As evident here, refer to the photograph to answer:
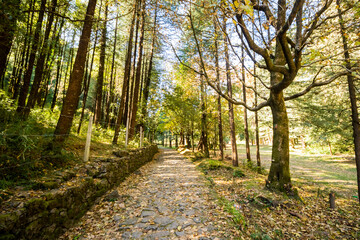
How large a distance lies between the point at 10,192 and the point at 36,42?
5.09 m

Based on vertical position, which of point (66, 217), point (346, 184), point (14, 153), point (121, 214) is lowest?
point (346, 184)

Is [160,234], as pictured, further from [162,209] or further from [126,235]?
[162,209]

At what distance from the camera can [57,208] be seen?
267 centimetres

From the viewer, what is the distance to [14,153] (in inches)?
117

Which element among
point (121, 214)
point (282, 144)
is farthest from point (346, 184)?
point (121, 214)

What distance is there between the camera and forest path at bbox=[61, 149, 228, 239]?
9.28 feet

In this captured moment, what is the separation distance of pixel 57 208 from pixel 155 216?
1.82m

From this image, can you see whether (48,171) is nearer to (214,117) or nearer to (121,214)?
(121,214)

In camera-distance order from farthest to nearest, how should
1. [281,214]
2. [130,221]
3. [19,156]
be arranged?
[281,214], [130,221], [19,156]

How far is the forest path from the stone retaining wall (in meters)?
0.22

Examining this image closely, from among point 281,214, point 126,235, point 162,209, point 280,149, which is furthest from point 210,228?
point 280,149

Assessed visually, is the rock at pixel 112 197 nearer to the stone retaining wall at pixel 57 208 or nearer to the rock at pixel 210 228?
the stone retaining wall at pixel 57 208

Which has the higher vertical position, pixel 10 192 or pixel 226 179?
pixel 10 192

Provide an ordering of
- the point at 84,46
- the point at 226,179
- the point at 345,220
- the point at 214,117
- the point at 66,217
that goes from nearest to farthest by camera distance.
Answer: the point at 66,217 → the point at 345,220 → the point at 84,46 → the point at 226,179 → the point at 214,117
